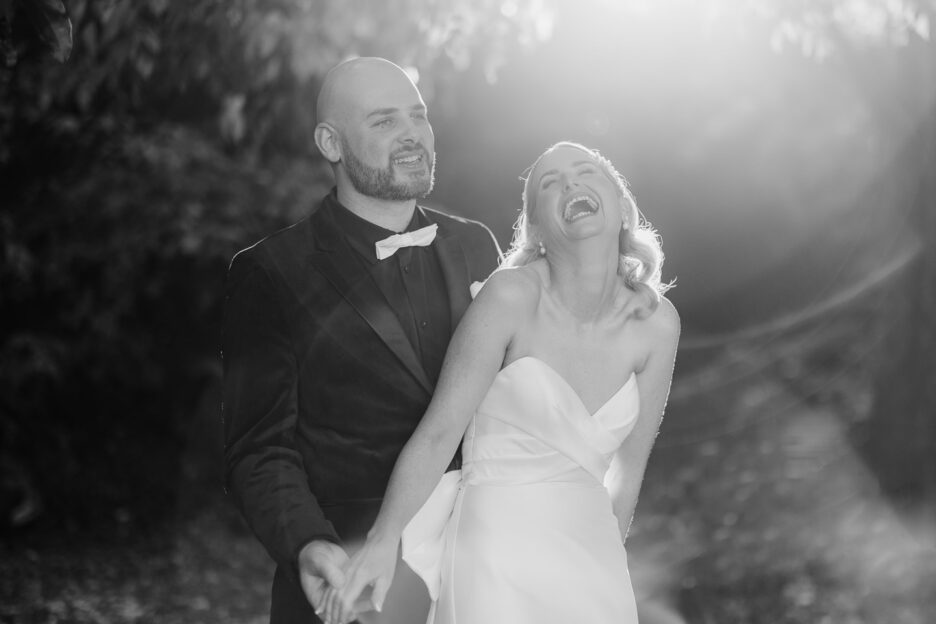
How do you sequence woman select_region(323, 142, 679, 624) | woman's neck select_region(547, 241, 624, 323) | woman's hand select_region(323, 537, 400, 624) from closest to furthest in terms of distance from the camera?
woman's hand select_region(323, 537, 400, 624) → woman select_region(323, 142, 679, 624) → woman's neck select_region(547, 241, 624, 323)

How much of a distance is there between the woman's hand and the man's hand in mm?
23

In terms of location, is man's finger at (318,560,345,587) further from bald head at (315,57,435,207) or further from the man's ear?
the man's ear

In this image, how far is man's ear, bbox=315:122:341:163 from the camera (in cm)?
349

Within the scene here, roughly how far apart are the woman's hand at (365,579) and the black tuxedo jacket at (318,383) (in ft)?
0.81

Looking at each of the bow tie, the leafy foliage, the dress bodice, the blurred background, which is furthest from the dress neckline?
Result: the leafy foliage

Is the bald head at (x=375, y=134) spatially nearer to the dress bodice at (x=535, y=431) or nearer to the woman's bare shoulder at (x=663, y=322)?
the dress bodice at (x=535, y=431)

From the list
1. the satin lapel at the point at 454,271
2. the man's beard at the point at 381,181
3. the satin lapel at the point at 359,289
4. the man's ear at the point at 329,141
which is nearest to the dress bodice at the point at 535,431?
the satin lapel at the point at 359,289

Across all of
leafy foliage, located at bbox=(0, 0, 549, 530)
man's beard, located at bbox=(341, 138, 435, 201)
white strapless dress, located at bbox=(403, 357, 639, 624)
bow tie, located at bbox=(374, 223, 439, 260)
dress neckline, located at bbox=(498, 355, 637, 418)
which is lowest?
white strapless dress, located at bbox=(403, 357, 639, 624)

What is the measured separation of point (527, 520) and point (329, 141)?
124 cm

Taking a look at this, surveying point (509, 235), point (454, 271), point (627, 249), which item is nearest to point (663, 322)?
point (627, 249)

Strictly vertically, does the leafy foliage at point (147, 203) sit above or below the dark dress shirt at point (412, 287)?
above

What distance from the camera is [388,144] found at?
338 cm

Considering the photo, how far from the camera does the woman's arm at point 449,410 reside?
300cm

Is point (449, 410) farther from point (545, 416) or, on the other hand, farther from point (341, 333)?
point (341, 333)
